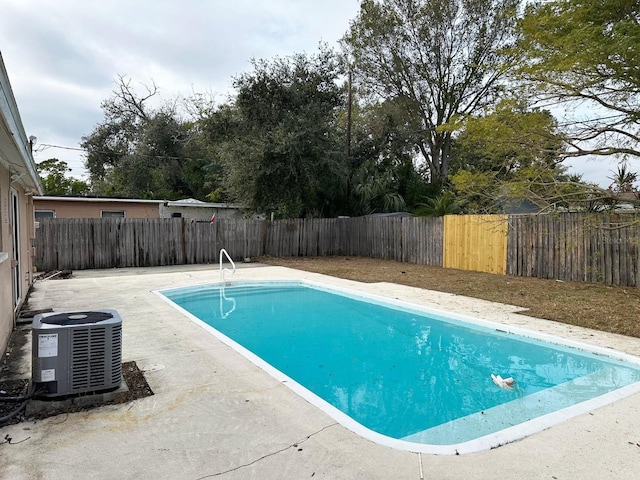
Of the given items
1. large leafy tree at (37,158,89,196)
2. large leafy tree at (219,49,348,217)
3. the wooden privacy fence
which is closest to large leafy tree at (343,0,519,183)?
large leafy tree at (219,49,348,217)

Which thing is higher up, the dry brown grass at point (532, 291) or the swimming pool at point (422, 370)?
the dry brown grass at point (532, 291)

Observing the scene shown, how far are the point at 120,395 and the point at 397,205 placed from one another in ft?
56.6

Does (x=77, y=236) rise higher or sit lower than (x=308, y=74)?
lower

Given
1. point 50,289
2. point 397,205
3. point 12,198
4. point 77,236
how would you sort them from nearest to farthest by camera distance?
point 12,198 < point 50,289 < point 77,236 < point 397,205

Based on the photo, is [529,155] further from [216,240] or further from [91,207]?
[91,207]

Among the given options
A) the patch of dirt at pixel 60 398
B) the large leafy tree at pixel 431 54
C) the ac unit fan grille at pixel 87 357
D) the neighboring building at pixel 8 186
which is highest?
the large leafy tree at pixel 431 54

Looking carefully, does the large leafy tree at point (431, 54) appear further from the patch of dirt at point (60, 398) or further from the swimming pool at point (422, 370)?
the patch of dirt at point (60, 398)

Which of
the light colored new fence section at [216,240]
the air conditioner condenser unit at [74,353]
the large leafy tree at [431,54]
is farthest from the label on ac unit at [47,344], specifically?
the large leafy tree at [431,54]

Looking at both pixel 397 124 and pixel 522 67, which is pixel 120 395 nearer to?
pixel 522 67

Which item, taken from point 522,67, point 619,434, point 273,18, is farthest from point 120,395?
point 273,18

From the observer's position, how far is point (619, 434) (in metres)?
2.84

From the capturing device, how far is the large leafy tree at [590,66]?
732cm

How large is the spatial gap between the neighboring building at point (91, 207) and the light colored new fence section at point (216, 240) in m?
4.07

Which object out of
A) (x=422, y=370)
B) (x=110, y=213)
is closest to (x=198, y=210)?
(x=110, y=213)
